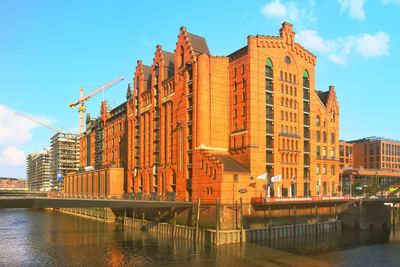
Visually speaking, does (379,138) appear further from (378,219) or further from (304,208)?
(304,208)

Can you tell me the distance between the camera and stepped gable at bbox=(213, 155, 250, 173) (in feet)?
241

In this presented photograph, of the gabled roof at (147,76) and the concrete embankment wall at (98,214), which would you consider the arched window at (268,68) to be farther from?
the concrete embankment wall at (98,214)

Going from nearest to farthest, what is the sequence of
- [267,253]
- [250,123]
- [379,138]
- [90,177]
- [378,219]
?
[267,253] < [250,123] < [378,219] < [90,177] < [379,138]

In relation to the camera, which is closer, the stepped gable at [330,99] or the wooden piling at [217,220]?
the wooden piling at [217,220]

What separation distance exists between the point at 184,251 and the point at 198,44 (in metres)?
48.4

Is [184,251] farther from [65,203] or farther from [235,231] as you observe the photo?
[65,203]

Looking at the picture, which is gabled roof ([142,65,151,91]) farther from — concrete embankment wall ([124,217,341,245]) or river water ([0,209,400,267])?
river water ([0,209,400,267])

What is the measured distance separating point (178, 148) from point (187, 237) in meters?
20.1

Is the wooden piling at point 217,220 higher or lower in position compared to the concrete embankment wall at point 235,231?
higher

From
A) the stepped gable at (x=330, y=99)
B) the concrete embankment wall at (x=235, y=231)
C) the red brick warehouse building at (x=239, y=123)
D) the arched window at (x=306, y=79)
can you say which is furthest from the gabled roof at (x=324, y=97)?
the concrete embankment wall at (x=235, y=231)

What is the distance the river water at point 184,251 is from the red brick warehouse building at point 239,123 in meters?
11.6

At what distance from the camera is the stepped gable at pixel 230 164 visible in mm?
73544

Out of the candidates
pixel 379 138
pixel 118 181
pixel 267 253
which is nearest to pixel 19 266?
pixel 267 253

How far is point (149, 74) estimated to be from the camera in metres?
110
